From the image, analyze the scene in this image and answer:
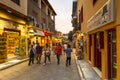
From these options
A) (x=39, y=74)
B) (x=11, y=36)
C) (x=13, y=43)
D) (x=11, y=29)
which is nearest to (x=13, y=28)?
(x=11, y=29)

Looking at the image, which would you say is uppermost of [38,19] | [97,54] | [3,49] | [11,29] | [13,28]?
[38,19]

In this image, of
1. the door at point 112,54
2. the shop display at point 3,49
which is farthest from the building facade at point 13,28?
the door at point 112,54

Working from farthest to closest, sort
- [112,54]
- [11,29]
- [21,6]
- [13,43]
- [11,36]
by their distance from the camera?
[21,6]
[13,43]
[11,36]
[11,29]
[112,54]

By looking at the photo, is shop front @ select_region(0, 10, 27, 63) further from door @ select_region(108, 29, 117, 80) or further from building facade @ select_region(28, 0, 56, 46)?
door @ select_region(108, 29, 117, 80)

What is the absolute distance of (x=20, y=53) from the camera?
26422 millimetres

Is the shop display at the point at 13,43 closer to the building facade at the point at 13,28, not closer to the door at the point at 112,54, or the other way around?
the building facade at the point at 13,28

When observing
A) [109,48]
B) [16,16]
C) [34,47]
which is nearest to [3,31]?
[34,47]

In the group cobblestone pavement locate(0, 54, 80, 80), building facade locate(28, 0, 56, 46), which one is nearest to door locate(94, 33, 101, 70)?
cobblestone pavement locate(0, 54, 80, 80)

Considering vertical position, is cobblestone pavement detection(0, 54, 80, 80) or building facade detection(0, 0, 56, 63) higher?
building facade detection(0, 0, 56, 63)

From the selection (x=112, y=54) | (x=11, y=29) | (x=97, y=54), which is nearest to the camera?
(x=112, y=54)

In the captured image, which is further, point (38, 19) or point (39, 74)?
point (38, 19)

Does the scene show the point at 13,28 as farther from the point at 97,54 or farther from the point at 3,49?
the point at 97,54

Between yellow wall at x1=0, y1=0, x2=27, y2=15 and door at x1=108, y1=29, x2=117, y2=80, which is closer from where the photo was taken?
door at x1=108, y1=29, x2=117, y2=80

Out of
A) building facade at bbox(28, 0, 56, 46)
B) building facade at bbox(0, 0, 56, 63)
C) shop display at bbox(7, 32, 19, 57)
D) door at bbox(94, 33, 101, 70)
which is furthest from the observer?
building facade at bbox(28, 0, 56, 46)
